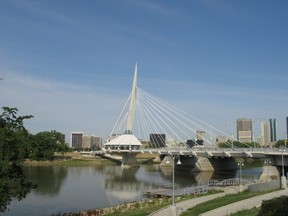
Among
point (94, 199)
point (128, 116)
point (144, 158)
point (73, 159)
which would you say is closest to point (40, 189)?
point (94, 199)

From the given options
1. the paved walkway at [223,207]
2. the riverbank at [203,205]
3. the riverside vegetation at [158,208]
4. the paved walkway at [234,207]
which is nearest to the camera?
the paved walkway at [234,207]

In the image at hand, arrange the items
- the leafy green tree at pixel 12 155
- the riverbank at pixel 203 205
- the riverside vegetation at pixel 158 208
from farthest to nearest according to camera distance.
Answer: the riverside vegetation at pixel 158 208 → the riverbank at pixel 203 205 → the leafy green tree at pixel 12 155

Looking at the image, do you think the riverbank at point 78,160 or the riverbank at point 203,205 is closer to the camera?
the riverbank at point 203,205

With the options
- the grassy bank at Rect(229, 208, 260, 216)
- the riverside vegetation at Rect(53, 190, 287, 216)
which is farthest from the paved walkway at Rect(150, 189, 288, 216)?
the riverside vegetation at Rect(53, 190, 287, 216)

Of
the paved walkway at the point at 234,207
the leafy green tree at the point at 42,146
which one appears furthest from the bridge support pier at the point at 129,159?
the leafy green tree at the point at 42,146

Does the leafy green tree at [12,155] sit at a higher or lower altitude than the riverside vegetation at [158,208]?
higher

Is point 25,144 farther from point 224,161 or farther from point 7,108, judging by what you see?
point 224,161

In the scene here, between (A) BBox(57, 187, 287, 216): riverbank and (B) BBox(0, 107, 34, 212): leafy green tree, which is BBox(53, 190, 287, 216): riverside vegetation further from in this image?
(B) BBox(0, 107, 34, 212): leafy green tree

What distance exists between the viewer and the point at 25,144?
773 inches

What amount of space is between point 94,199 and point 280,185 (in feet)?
64.0

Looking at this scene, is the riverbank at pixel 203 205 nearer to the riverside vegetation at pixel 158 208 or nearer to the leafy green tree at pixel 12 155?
the riverside vegetation at pixel 158 208

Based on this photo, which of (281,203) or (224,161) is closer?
(281,203)

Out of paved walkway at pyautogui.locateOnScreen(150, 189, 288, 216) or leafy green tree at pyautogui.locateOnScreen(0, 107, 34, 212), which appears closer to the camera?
leafy green tree at pyautogui.locateOnScreen(0, 107, 34, 212)

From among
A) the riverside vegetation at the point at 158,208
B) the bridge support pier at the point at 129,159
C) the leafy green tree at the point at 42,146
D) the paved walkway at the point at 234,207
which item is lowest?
the riverside vegetation at the point at 158,208
